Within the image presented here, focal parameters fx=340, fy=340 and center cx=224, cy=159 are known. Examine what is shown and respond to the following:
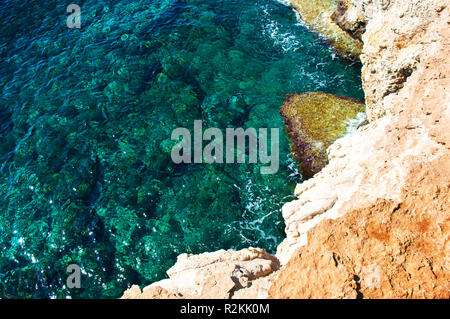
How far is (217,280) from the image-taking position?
9.84 meters

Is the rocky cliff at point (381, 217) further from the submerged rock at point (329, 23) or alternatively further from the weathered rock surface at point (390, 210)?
the submerged rock at point (329, 23)

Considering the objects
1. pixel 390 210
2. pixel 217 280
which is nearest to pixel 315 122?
pixel 390 210

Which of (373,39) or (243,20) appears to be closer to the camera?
(373,39)

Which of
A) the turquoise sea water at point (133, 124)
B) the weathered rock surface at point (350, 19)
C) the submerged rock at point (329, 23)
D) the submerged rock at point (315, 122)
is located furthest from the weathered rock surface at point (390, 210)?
the weathered rock surface at point (350, 19)

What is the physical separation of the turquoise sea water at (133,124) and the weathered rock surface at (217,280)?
3760 mm

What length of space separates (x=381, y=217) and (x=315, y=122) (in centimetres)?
1028

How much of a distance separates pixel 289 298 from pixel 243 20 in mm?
22825

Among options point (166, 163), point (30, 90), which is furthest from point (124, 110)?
point (30, 90)

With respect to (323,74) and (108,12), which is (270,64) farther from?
(108,12)

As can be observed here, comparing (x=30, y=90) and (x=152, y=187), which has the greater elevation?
(x=30, y=90)

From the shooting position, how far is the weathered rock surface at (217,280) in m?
9.55

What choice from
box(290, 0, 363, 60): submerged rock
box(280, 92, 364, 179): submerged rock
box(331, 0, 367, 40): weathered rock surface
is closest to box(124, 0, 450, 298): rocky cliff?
box(280, 92, 364, 179): submerged rock
